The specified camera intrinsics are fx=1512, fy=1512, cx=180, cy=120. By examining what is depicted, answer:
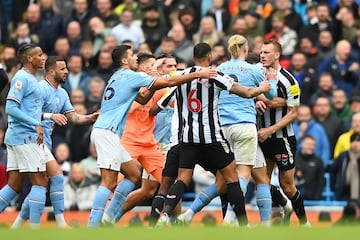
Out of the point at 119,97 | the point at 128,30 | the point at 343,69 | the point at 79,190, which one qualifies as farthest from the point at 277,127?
the point at 128,30

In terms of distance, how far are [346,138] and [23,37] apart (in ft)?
22.8

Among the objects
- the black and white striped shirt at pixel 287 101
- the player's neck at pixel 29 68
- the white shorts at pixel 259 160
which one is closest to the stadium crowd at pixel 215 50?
the black and white striped shirt at pixel 287 101

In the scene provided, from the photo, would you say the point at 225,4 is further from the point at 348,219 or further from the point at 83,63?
the point at 348,219

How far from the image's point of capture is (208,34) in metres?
26.3

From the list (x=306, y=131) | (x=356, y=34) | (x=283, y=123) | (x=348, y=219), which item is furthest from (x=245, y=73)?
(x=356, y=34)

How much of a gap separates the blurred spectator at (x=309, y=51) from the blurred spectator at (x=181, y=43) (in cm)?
Answer: 193

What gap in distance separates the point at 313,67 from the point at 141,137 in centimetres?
622

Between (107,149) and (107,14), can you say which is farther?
(107,14)

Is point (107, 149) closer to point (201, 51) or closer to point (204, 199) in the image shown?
point (204, 199)

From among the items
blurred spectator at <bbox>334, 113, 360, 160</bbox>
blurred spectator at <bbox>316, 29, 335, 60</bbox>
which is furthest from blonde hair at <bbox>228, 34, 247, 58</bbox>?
blurred spectator at <bbox>316, 29, 335, 60</bbox>

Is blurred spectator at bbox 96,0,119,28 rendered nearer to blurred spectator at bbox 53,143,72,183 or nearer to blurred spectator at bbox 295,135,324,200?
blurred spectator at bbox 53,143,72,183

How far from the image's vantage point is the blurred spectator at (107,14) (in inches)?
1096

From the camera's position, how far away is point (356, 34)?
1010 inches

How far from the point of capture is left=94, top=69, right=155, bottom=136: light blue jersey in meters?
18.4
